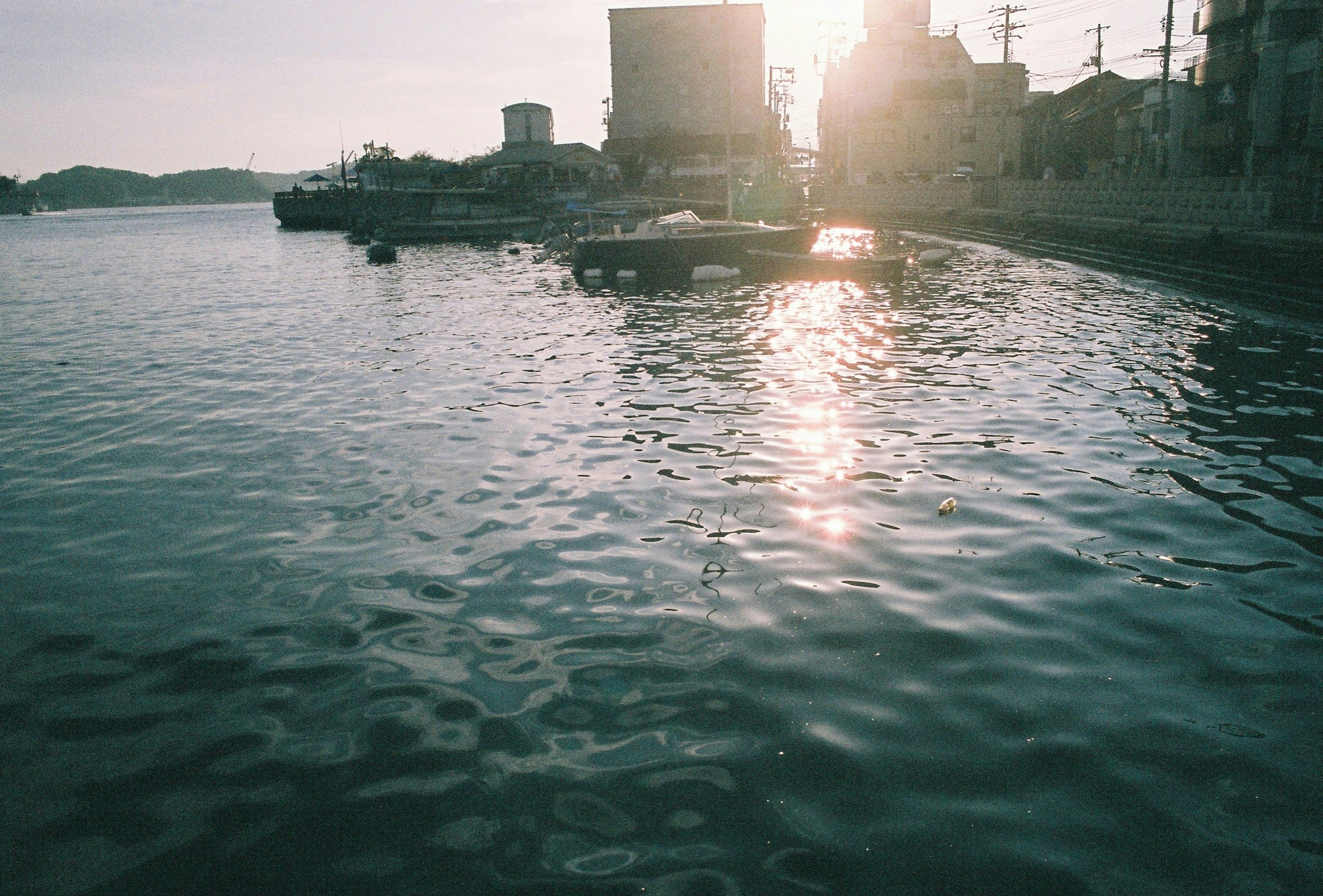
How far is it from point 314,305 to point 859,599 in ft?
85.6

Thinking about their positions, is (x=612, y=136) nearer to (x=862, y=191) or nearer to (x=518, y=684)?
(x=862, y=191)

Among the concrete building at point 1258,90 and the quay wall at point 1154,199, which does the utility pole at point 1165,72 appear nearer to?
the concrete building at point 1258,90

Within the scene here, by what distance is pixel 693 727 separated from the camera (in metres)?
4.89

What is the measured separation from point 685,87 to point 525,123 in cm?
2944

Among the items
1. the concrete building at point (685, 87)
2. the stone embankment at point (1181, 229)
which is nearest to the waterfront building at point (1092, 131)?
the stone embankment at point (1181, 229)

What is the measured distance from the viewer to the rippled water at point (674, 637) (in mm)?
4012

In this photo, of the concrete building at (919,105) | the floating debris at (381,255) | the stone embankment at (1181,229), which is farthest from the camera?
the concrete building at (919,105)

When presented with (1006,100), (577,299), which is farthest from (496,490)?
(1006,100)

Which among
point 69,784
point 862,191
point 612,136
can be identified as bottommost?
point 69,784

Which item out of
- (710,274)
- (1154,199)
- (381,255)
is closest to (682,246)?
(710,274)

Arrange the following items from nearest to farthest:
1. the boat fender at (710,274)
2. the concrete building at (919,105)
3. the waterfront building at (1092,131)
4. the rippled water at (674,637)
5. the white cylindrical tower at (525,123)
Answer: the rippled water at (674,637), the boat fender at (710,274), the waterfront building at (1092,131), the concrete building at (919,105), the white cylindrical tower at (525,123)

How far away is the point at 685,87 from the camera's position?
7956 centimetres

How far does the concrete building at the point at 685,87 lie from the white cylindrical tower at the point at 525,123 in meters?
23.8

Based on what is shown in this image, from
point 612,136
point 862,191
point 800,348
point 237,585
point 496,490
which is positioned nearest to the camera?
point 237,585
